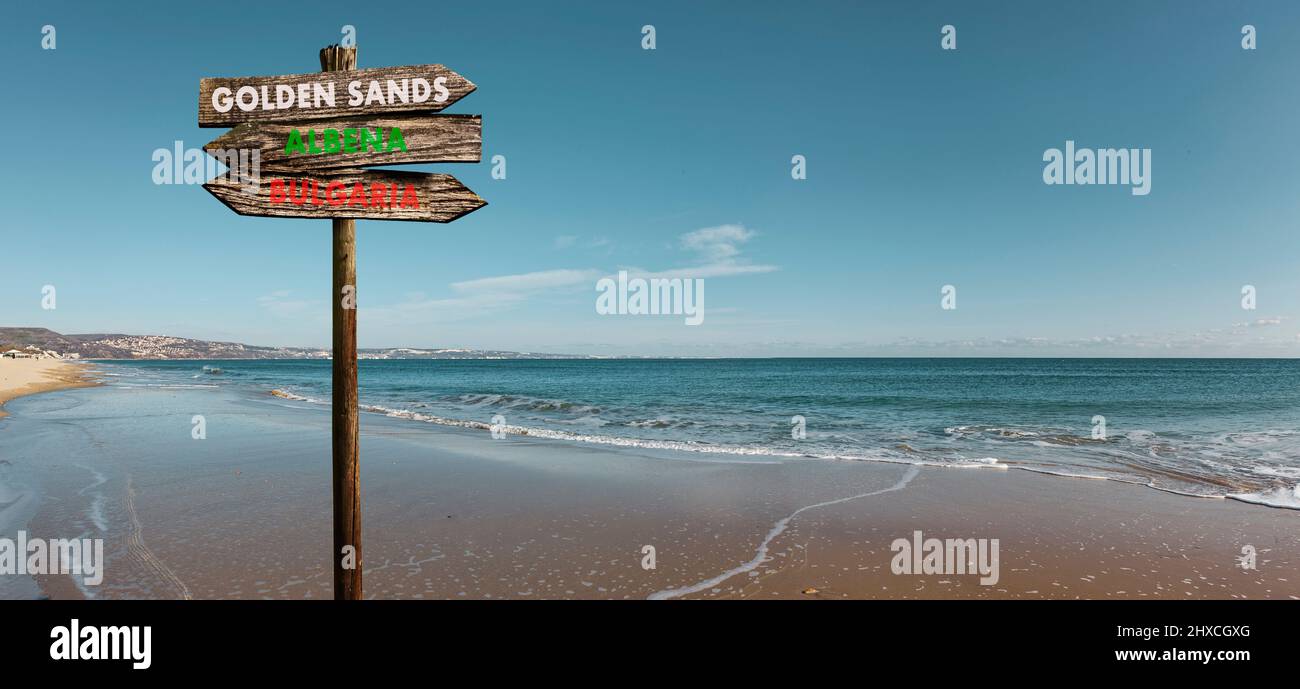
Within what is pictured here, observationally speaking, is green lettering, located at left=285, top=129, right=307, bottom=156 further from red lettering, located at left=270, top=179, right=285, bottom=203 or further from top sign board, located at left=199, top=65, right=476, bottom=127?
red lettering, located at left=270, top=179, right=285, bottom=203

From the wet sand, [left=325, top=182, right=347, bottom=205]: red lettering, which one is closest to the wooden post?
[left=325, top=182, right=347, bottom=205]: red lettering

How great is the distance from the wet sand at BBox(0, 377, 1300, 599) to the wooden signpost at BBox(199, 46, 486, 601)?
2687mm

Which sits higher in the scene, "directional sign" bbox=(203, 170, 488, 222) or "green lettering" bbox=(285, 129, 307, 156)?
"green lettering" bbox=(285, 129, 307, 156)

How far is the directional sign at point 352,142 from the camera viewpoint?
11.7 feet

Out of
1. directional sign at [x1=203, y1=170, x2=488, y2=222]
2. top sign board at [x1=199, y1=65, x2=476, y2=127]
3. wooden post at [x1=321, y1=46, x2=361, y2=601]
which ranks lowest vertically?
wooden post at [x1=321, y1=46, x2=361, y2=601]

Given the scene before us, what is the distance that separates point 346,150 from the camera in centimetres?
358

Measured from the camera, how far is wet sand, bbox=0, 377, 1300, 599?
554 centimetres

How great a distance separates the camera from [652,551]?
651cm

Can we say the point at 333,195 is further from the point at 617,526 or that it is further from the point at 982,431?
the point at 982,431
